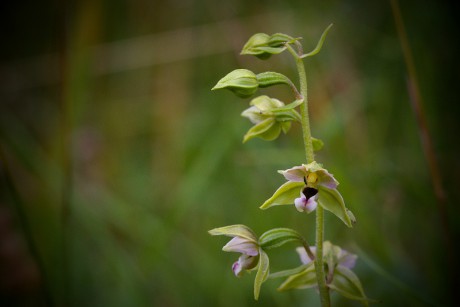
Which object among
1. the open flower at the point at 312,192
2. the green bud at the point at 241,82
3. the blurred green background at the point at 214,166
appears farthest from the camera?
the blurred green background at the point at 214,166

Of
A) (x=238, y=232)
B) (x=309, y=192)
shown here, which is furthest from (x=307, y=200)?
(x=238, y=232)

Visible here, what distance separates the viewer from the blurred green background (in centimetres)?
252

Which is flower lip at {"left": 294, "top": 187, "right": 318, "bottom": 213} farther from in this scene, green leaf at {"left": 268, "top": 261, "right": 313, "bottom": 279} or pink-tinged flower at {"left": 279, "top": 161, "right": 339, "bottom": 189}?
green leaf at {"left": 268, "top": 261, "right": 313, "bottom": 279}

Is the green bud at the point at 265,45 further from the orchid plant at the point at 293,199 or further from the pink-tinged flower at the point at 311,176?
the pink-tinged flower at the point at 311,176

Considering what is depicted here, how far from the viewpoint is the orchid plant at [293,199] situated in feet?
5.25

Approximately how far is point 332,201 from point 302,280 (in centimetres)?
33

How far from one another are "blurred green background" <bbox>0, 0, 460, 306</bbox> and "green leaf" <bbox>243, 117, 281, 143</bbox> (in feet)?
1.71

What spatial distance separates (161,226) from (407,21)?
7.39 feet

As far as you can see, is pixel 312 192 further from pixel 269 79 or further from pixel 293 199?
pixel 269 79

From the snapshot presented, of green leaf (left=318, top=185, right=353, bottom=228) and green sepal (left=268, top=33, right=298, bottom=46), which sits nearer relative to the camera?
green leaf (left=318, top=185, right=353, bottom=228)

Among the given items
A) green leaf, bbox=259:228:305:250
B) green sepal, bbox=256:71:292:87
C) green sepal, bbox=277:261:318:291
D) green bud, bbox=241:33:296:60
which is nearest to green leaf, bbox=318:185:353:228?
green leaf, bbox=259:228:305:250

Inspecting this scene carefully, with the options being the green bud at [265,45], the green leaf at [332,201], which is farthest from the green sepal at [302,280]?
the green bud at [265,45]

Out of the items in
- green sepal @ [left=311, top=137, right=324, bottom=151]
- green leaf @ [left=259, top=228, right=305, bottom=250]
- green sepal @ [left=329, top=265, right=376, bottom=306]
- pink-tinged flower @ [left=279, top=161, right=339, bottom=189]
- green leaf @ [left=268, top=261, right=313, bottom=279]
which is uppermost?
green sepal @ [left=311, top=137, right=324, bottom=151]

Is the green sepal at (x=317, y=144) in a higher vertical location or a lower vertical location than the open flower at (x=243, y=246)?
higher
